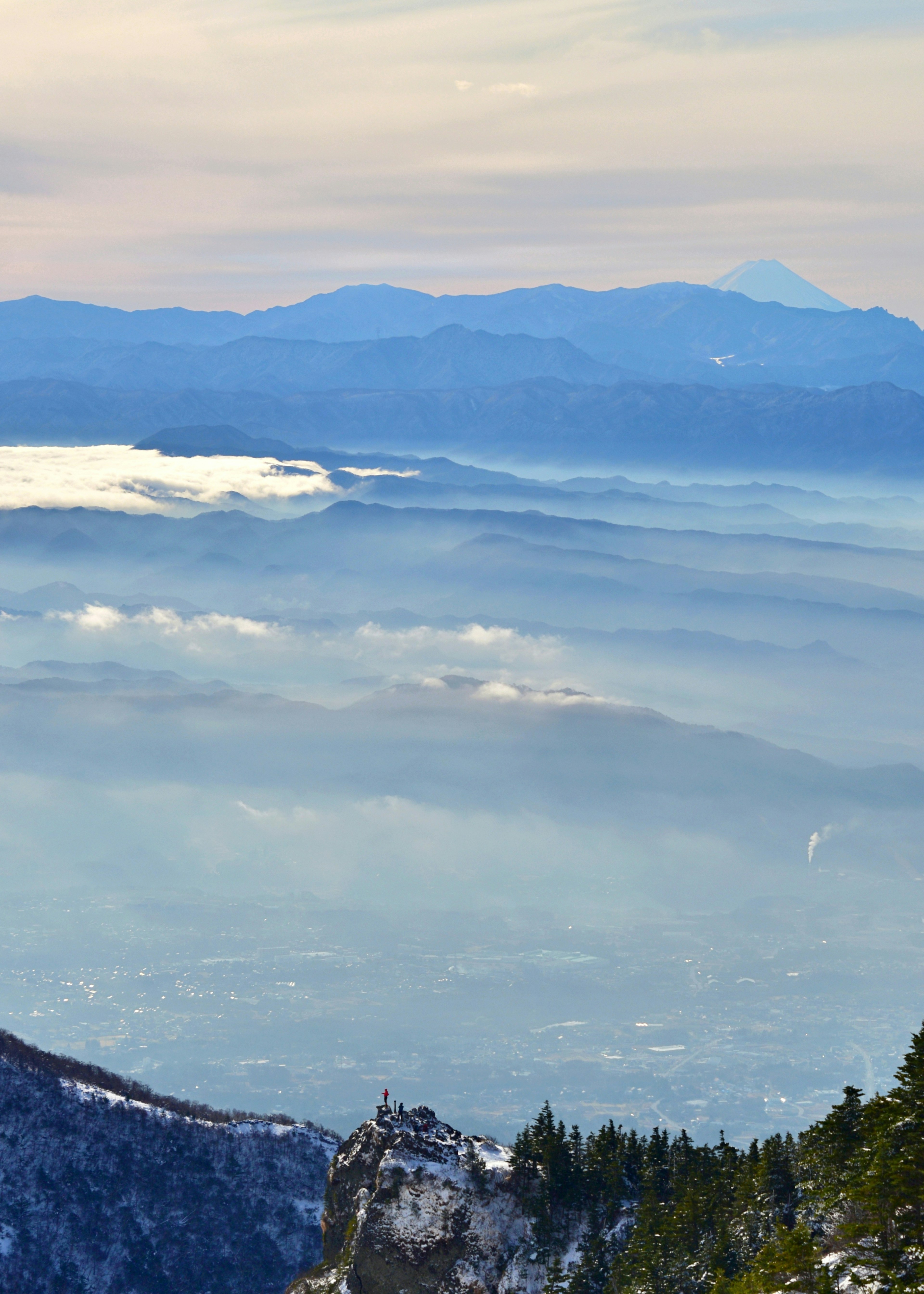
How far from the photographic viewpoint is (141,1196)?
172 meters

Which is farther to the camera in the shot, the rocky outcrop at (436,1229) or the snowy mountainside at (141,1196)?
the snowy mountainside at (141,1196)

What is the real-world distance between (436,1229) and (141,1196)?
91219 mm

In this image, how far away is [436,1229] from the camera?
95.9 meters

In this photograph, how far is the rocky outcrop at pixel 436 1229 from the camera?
306 ft

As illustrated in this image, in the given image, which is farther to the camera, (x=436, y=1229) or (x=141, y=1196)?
(x=141, y=1196)

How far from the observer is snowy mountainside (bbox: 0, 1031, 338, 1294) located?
16500 cm

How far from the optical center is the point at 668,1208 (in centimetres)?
8756

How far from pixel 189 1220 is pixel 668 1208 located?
10494 centimetres

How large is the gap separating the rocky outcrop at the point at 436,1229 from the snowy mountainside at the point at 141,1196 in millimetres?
73782

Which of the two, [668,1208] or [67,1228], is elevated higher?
[668,1208]

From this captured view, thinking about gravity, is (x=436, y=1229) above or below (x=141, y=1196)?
above

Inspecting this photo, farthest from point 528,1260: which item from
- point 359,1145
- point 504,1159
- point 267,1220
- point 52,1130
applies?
point 52,1130

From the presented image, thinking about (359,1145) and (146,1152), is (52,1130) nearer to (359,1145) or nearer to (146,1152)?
(146,1152)

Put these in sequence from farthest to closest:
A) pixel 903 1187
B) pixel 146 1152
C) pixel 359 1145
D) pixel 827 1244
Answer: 1. pixel 146 1152
2. pixel 359 1145
3. pixel 827 1244
4. pixel 903 1187
